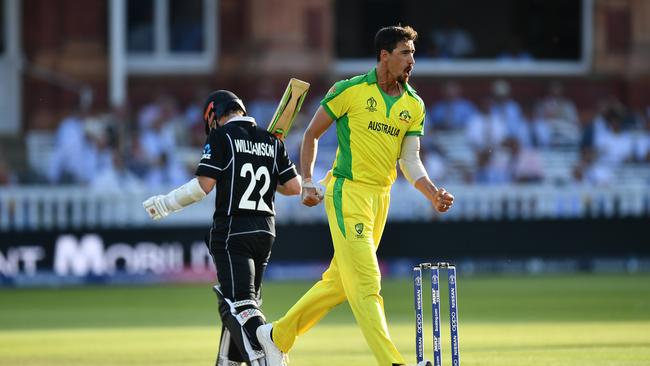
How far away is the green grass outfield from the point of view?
10727mm

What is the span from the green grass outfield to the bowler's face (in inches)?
97.5

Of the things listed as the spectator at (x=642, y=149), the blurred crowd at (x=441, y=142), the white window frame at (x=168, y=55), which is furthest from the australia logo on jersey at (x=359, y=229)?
the white window frame at (x=168, y=55)

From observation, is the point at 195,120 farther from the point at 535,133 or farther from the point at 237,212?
the point at 237,212

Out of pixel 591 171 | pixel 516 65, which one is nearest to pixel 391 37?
pixel 591 171

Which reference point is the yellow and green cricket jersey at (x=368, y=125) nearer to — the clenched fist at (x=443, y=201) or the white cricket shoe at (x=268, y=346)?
the clenched fist at (x=443, y=201)

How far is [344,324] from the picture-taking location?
14.1m

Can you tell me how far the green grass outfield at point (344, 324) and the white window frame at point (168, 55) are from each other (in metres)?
7.63

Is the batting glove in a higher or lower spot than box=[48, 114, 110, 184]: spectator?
higher

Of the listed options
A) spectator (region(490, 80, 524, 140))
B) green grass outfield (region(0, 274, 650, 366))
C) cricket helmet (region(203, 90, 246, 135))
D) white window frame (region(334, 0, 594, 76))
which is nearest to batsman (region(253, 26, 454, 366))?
cricket helmet (region(203, 90, 246, 135))

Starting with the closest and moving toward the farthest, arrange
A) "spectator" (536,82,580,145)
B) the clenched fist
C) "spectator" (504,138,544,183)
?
the clenched fist, "spectator" (504,138,544,183), "spectator" (536,82,580,145)

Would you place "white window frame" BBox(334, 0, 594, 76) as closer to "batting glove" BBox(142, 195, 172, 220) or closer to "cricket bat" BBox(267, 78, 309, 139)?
"cricket bat" BBox(267, 78, 309, 139)

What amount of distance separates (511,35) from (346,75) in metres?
3.92

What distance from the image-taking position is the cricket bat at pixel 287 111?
348 inches

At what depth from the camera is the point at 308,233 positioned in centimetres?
1961
